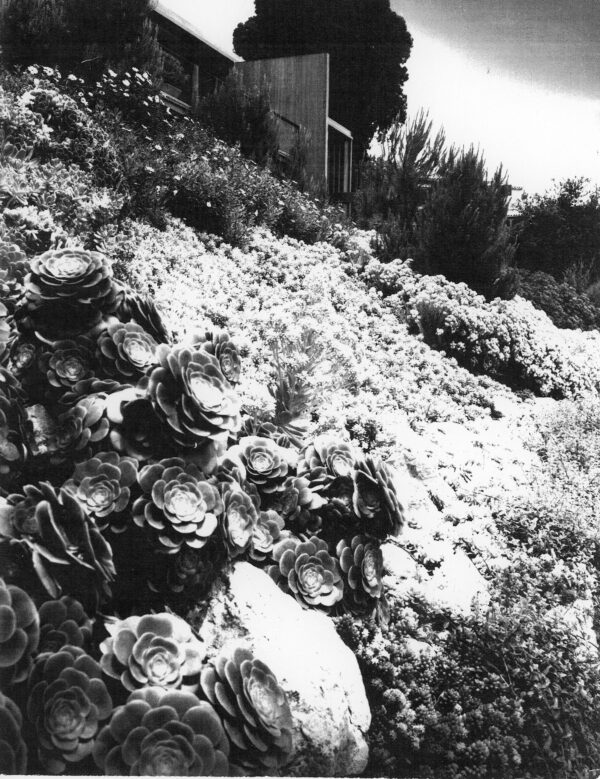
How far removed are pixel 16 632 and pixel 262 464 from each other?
0.83m

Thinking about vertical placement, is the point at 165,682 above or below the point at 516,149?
below

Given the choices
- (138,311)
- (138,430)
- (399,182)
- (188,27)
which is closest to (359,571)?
(138,430)

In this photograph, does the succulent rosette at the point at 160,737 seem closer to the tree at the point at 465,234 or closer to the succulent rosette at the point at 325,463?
the succulent rosette at the point at 325,463

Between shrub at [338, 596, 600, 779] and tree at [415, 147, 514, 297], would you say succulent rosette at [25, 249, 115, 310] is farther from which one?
tree at [415, 147, 514, 297]

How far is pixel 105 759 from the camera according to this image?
1203 millimetres

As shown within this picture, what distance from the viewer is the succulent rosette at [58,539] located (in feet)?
4.00

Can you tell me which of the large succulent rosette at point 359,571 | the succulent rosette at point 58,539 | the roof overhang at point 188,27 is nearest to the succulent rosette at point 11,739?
the succulent rosette at point 58,539

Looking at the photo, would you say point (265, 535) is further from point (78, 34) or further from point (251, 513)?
point (78, 34)

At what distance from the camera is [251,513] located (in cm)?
160

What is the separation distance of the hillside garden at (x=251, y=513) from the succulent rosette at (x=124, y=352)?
0.01 meters

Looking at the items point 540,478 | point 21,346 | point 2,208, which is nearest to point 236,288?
point 2,208

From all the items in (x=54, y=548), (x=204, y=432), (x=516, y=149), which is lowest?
(x=54, y=548)

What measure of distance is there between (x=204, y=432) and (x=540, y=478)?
1892 millimetres

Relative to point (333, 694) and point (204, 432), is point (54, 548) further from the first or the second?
point (333, 694)
